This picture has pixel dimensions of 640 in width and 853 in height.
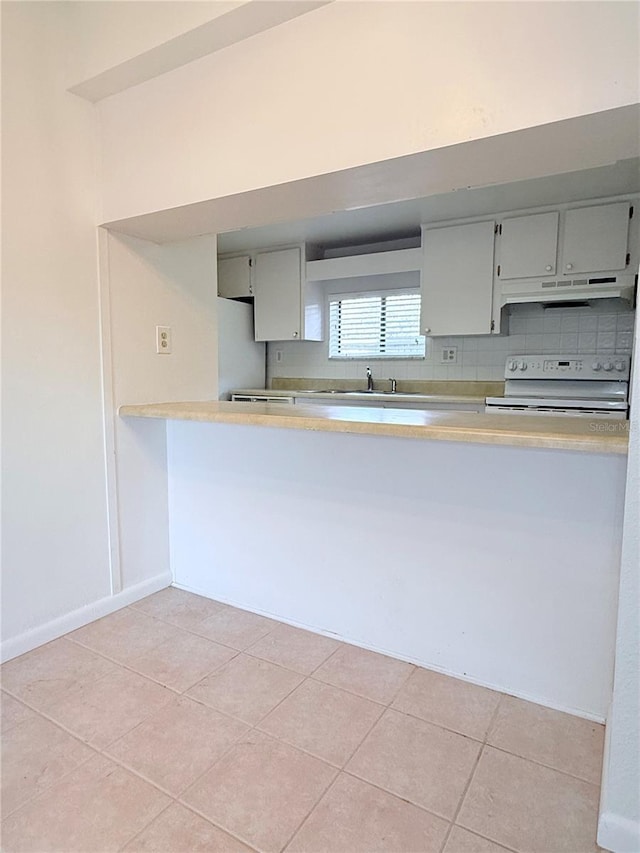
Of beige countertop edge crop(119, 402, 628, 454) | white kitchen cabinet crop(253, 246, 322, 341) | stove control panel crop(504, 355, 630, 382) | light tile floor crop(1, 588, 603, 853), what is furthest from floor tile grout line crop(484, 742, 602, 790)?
white kitchen cabinet crop(253, 246, 322, 341)

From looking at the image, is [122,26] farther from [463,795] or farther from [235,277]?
[235,277]

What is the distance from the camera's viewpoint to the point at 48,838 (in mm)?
1154

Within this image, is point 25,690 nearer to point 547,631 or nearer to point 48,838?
point 48,838

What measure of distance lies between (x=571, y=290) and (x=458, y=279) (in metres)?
0.76

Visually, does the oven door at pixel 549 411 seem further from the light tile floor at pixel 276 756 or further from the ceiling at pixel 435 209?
the light tile floor at pixel 276 756

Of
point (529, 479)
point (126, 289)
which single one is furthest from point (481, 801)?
point (126, 289)

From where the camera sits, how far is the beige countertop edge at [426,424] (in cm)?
127

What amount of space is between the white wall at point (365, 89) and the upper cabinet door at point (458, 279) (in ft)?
7.80

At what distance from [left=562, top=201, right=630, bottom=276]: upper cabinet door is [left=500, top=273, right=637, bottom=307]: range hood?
0.06 metres

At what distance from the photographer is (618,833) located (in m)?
1.12

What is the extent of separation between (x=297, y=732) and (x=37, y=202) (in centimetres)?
200

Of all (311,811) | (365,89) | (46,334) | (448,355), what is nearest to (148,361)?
(46,334)

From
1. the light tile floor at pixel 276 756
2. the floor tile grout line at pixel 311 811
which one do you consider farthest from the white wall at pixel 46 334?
the floor tile grout line at pixel 311 811

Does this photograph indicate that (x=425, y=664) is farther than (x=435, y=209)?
No
